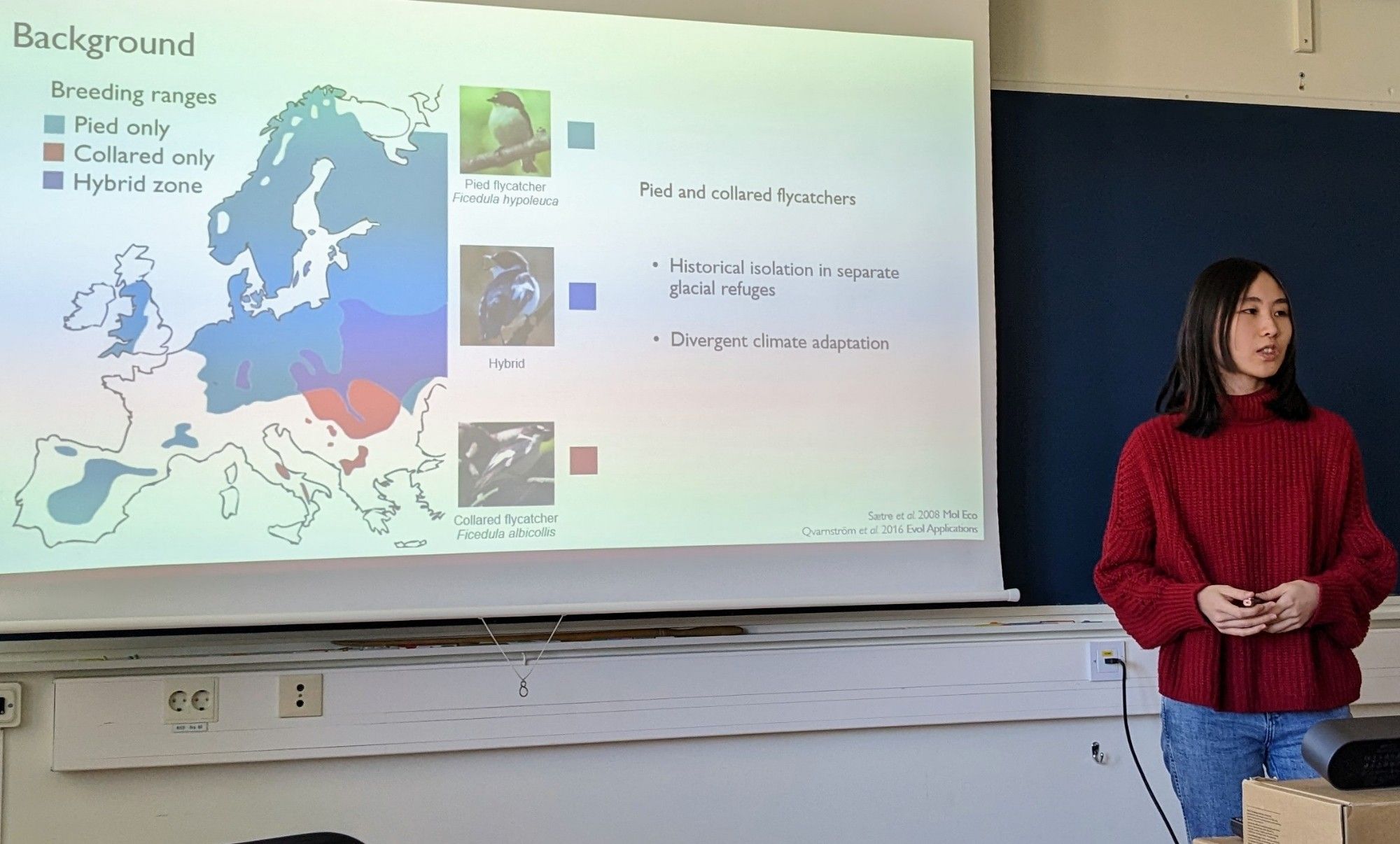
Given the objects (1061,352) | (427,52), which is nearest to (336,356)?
(427,52)

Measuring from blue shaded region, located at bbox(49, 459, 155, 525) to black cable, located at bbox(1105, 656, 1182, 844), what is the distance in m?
2.27

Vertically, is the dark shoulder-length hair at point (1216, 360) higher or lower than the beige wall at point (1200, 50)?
lower

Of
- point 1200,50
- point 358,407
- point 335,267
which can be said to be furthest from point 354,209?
point 1200,50

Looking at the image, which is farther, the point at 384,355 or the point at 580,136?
the point at 580,136

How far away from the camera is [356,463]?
2.22 meters

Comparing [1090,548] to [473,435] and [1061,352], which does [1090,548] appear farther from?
[473,435]

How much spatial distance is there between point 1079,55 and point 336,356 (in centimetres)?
199

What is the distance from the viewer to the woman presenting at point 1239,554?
6.04 feet

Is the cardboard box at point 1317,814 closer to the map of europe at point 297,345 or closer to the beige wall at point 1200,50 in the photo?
the map of europe at point 297,345

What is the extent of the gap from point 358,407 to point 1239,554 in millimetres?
1749

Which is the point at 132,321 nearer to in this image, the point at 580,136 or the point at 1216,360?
the point at 580,136

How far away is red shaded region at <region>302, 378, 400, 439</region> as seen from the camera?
221 cm

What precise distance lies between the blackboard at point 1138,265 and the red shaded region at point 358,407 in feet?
4.81

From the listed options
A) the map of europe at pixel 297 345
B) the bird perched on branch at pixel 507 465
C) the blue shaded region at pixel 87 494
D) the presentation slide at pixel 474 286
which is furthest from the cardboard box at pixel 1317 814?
the blue shaded region at pixel 87 494
